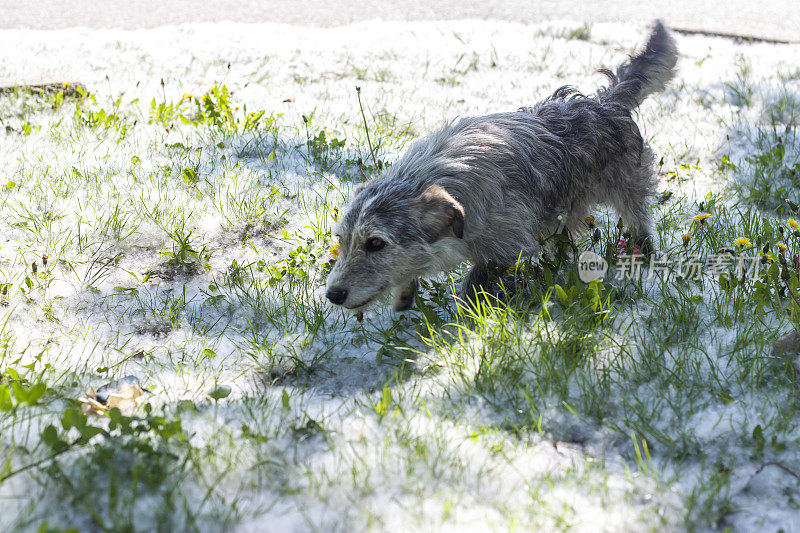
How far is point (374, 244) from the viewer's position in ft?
11.8

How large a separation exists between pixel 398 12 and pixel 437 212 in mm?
6651

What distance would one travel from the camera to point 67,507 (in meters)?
2.21

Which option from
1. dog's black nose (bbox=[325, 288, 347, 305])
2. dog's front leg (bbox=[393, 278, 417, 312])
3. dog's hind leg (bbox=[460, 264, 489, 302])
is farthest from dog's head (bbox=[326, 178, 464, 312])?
dog's hind leg (bbox=[460, 264, 489, 302])

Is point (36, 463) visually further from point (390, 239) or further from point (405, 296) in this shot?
point (405, 296)

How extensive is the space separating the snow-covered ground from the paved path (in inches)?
95.1

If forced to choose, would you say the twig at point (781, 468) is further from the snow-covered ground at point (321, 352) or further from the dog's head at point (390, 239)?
the dog's head at point (390, 239)

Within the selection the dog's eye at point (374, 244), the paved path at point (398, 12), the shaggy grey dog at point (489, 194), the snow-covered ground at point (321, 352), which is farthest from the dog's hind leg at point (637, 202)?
the paved path at point (398, 12)

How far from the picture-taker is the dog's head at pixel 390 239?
11.5 feet

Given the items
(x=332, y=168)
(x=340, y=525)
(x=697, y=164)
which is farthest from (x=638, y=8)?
(x=340, y=525)

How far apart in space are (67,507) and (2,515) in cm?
19

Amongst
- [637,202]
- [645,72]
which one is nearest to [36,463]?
[637,202]

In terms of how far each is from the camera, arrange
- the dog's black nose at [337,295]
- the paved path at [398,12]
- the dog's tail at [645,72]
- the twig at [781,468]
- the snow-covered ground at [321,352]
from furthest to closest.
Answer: the paved path at [398,12], the dog's tail at [645,72], the dog's black nose at [337,295], the twig at [781,468], the snow-covered ground at [321,352]

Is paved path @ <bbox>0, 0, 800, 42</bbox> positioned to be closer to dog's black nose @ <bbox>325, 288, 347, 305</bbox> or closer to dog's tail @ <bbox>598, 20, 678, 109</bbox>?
dog's tail @ <bbox>598, 20, 678, 109</bbox>

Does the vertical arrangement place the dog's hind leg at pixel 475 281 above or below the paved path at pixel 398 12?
below
